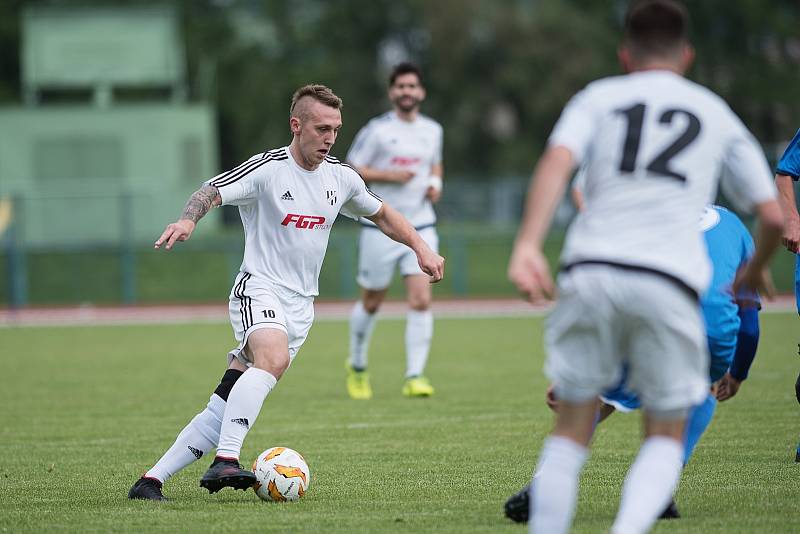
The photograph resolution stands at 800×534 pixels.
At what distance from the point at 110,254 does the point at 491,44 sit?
78.4ft

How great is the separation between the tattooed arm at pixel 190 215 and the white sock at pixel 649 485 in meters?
2.32

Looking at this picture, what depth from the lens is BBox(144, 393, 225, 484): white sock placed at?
6039mm

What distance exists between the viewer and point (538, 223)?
13.1 ft

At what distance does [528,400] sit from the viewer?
34.0 ft

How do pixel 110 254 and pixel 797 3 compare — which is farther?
pixel 797 3

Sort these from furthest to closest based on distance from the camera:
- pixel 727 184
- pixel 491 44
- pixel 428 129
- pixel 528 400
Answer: pixel 491 44, pixel 428 129, pixel 528 400, pixel 727 184

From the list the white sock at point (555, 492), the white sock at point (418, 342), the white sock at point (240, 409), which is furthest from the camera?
the white sock at point (418, 342)

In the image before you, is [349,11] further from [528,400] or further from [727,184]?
[727,184]

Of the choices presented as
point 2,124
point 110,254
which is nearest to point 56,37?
point 2,124

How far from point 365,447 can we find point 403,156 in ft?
13.3

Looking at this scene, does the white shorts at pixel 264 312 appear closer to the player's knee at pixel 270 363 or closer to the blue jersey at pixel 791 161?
the player's knee at pixel 270 363

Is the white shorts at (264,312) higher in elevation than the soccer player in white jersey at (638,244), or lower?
lower

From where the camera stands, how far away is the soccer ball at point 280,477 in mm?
6055

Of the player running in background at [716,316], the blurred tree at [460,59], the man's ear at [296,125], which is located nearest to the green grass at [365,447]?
the player running in background at [716,316]
